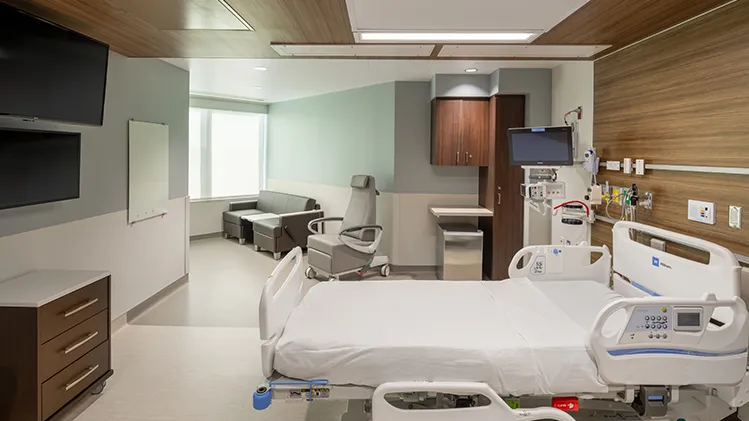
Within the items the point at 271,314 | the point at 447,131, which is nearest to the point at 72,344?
the point at 271,314

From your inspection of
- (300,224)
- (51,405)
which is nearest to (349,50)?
(51,405)

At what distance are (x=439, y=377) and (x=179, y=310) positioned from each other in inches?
136

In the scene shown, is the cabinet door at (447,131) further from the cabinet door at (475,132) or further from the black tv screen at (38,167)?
the black tv screen at (38,167)

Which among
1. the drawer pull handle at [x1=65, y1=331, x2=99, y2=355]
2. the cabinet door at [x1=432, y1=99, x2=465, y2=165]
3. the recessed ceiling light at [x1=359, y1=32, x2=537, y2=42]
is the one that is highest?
the recessed ceiling light at [x1=359, y1=32, x2=537, y2=42]

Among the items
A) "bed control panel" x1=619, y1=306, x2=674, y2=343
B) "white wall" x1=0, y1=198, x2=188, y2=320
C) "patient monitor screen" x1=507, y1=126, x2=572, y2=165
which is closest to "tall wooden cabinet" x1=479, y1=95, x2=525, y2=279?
"patient monitor screen" x1=507, y1=126, x2=572, y2=165

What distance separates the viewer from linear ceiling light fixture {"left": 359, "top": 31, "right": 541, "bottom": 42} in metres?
3.16

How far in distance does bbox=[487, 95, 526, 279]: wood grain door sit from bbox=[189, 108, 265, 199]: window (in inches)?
210

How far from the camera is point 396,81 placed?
20.0 feet

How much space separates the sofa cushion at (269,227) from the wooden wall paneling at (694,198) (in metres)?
4.84

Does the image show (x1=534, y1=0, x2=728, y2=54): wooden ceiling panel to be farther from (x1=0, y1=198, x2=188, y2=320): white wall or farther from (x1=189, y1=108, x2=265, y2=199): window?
(x1=189, y1=108, x2=265, y2=199): window

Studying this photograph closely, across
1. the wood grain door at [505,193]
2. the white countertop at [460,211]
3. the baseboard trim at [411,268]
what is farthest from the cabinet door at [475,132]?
the baseboard trim at [411,268]

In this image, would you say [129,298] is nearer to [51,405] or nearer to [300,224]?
[51,405]

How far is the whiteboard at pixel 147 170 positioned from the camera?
421cm

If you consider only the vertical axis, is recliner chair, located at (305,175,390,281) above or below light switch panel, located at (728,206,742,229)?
below
